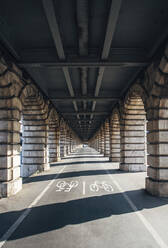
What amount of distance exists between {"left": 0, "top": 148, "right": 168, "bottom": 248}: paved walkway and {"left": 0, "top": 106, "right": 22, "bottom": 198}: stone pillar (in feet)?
1.87

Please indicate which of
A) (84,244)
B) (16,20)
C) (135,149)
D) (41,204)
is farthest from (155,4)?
(135,149)

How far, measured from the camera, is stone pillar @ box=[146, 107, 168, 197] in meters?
9.33

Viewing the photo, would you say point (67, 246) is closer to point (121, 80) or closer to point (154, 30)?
point (154, 30)

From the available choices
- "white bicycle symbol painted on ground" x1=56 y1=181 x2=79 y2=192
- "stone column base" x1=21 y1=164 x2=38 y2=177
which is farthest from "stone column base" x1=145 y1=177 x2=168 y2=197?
"stone column base" x1=21 y1=164 x2=38 y2=177

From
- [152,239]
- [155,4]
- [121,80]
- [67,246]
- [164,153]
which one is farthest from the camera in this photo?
[121,80]

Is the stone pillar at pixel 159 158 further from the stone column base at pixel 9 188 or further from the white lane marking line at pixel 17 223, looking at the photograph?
the stone column base at pixel 9 188

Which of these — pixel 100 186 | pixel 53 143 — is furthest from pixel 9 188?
pixel 53 143

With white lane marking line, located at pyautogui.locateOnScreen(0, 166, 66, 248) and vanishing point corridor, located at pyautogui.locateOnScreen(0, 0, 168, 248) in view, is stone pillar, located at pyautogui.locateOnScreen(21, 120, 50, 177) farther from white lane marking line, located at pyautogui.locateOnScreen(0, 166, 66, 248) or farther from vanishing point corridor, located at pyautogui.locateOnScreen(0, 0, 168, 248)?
white lane marking line, located at pyautogui.locateOnScreen(0, 166, 66, 248)

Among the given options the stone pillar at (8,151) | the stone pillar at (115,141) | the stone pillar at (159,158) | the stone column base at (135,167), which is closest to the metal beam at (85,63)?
the stone pillar at (8,151)

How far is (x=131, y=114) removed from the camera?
16719 mm

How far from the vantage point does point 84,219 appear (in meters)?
6.54

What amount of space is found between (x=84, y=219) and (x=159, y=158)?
509 cm

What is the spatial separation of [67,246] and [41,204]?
3558 millimetres

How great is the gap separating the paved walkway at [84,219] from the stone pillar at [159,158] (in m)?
0.63
